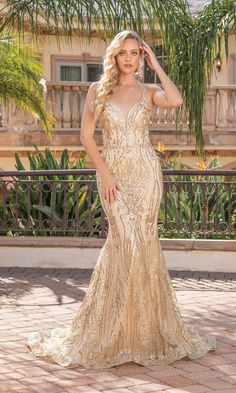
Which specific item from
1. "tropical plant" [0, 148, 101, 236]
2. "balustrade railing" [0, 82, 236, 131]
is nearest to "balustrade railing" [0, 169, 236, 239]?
"tropical plant" [0, 148, 101, 236]

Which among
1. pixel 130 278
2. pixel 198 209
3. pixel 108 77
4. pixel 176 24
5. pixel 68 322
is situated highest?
pixel 176 24

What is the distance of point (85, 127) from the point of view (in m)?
6.36

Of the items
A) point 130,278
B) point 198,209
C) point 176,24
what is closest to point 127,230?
point 130,278

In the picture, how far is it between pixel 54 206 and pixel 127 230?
4719mm

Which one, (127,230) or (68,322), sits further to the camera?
(68,322)

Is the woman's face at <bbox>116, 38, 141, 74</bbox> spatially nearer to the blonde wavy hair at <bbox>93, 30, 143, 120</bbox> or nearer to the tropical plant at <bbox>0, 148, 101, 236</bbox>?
the blonde wavy hair at <bbox>93, 30, 143, 120</bbox>

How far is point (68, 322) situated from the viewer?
7648 millimetres

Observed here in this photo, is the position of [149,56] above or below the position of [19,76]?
below

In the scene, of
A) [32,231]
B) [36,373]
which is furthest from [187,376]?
[32,231]

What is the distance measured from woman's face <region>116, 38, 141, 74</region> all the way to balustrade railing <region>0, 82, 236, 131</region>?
11771 mm

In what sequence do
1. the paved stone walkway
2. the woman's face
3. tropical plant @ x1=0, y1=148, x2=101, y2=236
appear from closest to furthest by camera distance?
the paved stone walkway → the woman's face → tropical plant @ x1=0, y1=148, x2=101, y2=236

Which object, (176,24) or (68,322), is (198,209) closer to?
(176,24)

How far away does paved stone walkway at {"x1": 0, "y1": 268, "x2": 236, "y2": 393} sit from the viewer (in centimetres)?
574

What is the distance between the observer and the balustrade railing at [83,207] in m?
10.7
